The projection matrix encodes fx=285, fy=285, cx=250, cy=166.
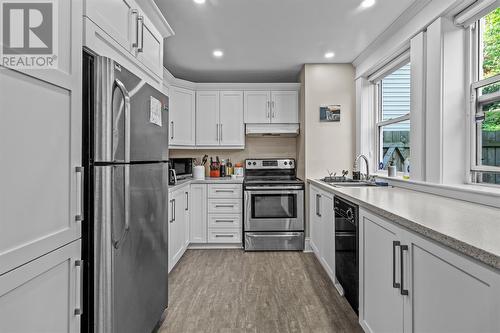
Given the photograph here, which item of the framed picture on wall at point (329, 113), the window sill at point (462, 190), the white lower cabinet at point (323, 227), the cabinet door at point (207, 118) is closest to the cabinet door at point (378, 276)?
the window sill at point (462, 190)

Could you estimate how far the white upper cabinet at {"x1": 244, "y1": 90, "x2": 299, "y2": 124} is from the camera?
4.21 metres

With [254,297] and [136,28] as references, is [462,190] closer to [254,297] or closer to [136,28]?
[254,297]

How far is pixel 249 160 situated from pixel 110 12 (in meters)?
3.19

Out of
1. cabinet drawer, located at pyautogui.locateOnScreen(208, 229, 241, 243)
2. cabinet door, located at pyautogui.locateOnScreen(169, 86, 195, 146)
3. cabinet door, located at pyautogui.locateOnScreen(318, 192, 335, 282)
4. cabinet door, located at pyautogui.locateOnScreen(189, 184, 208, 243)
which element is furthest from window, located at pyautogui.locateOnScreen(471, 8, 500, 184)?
cabinet door, located at pyautogui.locateOnScreen(169, 86, 195, 146)

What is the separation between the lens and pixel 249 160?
4465mm

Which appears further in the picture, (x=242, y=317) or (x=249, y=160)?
(x=249, y=160)

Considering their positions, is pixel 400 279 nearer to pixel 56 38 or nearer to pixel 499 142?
pixel 499 142

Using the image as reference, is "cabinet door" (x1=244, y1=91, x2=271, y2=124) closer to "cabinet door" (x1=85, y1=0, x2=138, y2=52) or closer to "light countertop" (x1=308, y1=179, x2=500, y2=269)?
"light countertop" (x1=308, y1=179, x2=500, y2=269)

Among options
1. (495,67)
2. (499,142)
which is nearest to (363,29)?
(495,67)

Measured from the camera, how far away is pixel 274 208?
148 inches

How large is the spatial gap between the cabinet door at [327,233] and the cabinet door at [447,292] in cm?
133

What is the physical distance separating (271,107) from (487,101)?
2663mm

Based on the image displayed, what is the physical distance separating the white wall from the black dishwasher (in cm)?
140

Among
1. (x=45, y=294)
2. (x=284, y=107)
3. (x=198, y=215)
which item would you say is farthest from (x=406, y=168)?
(x=45, y=294)
